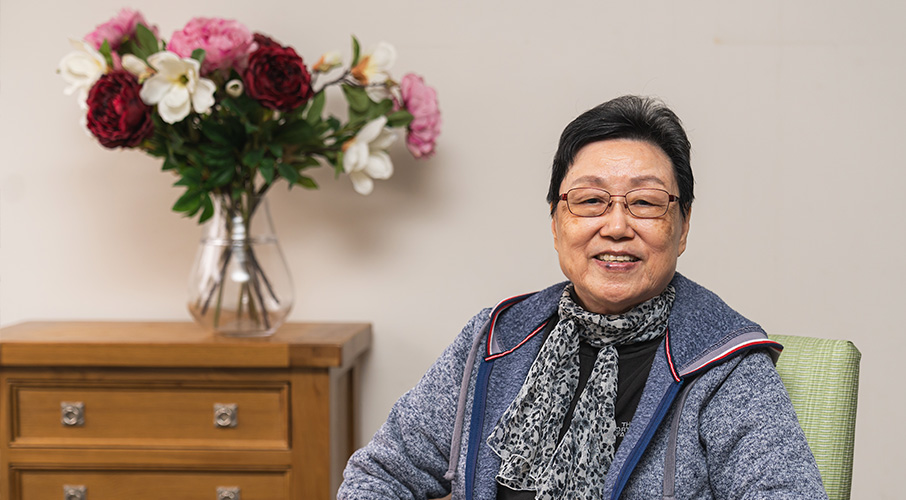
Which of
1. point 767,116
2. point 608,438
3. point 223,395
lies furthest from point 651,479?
point 767,116

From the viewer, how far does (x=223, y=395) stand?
1.95m

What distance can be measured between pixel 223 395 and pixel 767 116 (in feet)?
5.16

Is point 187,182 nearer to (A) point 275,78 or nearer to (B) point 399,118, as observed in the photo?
(A) point 275,78

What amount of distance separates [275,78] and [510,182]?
707 millimetres

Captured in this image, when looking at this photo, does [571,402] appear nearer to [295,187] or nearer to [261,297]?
[261,297]

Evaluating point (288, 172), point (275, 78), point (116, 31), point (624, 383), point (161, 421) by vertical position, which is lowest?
point (161, 421)

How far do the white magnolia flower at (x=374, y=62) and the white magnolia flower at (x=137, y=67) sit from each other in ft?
1.61

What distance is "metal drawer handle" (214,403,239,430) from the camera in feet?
6.39

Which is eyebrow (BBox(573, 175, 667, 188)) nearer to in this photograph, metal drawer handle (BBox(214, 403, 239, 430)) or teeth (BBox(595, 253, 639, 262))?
teeth (BBox(595, 253, 639, 262))

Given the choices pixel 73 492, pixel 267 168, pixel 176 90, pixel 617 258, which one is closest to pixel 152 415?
pixel 73 492

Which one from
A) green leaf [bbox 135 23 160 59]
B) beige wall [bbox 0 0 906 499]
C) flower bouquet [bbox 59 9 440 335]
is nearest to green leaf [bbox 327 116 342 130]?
flower bouquet [bbox 59 9 440 335]

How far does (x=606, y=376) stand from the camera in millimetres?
1327

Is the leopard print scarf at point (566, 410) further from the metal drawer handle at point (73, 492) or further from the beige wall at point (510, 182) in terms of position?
the metal drawer handle at point (73, 492)

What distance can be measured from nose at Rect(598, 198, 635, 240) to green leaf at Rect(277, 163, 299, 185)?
953mm
